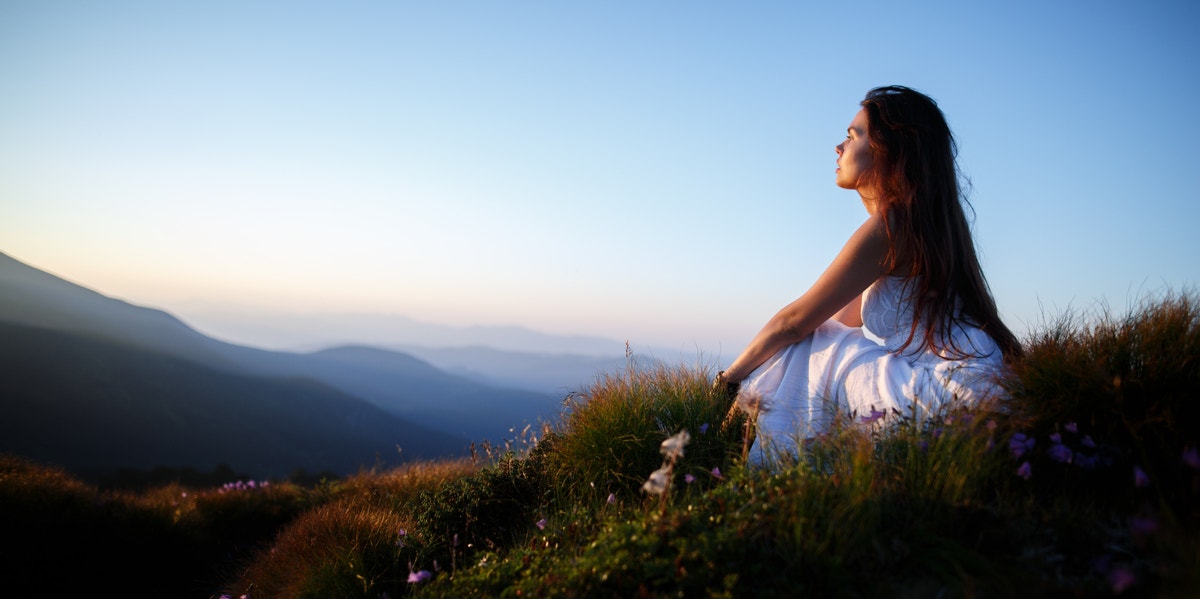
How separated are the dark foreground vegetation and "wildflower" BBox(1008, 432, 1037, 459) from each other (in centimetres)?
1

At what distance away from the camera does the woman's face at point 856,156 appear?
4.57 metres

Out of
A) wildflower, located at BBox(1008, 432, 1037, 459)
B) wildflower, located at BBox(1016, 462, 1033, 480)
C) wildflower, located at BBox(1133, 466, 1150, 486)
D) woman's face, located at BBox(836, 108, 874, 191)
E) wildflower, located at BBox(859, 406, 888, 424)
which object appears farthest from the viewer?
woman's face, located at BBox(836, 108, 874, 191)

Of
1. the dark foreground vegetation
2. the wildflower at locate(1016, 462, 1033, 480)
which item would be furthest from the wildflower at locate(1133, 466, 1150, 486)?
the wildflower at locate(1016, 462, 1033, 480)

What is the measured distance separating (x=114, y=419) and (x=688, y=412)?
37.9 m

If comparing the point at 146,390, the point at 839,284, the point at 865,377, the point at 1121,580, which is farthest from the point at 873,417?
the point at 146,390

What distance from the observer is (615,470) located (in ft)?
14.8

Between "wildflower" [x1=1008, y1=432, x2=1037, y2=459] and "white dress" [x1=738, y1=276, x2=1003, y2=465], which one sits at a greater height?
"white dress" [x1=738, y1=276, x2=1003, y2=465]

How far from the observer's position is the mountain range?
26250 mm

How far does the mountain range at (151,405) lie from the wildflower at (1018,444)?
11.0 ft

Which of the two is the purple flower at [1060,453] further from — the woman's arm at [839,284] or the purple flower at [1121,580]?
the woman's arm at [839,284]

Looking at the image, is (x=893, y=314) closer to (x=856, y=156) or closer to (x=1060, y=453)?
(x=856, y=156)

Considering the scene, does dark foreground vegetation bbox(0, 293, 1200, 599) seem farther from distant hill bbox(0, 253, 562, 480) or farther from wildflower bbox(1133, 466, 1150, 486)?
distant hill bbox(0, 253, 562, 480)

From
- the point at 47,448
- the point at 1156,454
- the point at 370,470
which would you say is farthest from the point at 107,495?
the point at 47,448

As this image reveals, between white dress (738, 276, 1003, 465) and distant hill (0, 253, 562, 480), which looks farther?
distant hill (0, 253, 562, 480)
